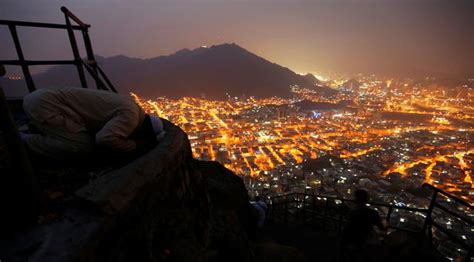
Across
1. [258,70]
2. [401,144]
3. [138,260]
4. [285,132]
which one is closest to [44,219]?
[138,260]

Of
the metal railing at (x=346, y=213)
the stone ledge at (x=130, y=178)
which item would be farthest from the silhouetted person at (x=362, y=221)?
the stone ledge at (x=130, y=178)

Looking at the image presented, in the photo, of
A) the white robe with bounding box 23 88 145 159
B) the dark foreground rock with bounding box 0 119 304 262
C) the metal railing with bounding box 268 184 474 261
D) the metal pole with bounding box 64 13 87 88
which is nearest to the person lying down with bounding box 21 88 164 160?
the white robe with bounding box 23 88 145 159

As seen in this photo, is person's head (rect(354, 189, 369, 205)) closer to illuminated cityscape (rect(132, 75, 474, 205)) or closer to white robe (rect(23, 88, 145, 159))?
white robe (rect(23, 88, 145, 159))

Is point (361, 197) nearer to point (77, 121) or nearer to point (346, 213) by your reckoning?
point (77, 121)

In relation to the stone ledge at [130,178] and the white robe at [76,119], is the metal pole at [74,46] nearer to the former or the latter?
the white robe at [76,119]

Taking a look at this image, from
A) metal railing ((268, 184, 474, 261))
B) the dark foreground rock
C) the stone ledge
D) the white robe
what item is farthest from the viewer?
metal railing ((268, 184, 474, 261))

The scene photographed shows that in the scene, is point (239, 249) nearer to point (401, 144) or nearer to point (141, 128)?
point (141, 128)
